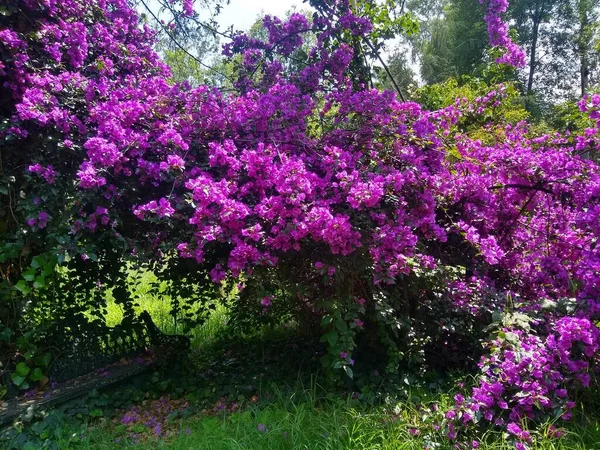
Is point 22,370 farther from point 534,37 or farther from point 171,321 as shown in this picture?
point 534,37

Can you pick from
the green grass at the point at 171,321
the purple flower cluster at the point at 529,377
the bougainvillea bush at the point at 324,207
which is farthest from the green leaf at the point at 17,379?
the purple flower cluster at the point at 529,377

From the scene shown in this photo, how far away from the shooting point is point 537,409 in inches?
93.4

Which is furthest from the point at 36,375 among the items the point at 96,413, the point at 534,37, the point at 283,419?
the point at 534,37

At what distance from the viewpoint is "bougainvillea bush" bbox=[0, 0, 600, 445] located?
2.46 metres

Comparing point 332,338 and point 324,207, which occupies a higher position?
point 324,207

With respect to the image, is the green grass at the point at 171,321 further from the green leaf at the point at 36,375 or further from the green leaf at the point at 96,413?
the green leaf at the point at 96,413

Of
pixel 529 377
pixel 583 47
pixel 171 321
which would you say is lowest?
pixel 171 321

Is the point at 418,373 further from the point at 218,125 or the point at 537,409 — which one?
the point at 218,125

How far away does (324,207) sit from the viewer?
2529 millimetres

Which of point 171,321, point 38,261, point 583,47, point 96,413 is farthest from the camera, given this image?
point 583,47

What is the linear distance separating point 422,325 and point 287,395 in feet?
3.28

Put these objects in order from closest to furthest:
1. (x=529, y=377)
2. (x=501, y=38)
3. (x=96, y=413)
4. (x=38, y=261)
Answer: (x=529, y=377), (x=38, y=261), (x=96, y=413), (x=501, y=38)

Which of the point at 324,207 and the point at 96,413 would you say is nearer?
the point at 324,207

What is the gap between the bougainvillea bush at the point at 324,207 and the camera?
2.46m
